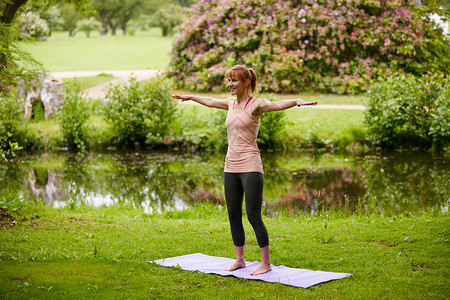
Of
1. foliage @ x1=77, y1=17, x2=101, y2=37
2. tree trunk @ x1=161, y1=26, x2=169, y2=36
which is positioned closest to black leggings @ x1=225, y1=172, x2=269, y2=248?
foliage @ x1=77, y1=17, x2=101, y2=37

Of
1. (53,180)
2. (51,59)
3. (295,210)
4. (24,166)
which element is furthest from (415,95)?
(51,59)

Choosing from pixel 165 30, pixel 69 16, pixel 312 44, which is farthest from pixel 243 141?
pixel 165 30

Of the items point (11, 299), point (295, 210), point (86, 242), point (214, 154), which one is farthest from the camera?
point (214, 154)

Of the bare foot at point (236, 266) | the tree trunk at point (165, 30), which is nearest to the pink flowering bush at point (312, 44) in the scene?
the bare foot at point (236, 266)

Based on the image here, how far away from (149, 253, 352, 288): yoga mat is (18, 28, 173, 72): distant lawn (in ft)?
82.6

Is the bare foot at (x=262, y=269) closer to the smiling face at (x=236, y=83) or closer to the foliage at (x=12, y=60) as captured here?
the smiling face at (x=236, y=83)

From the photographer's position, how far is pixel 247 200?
226 inches

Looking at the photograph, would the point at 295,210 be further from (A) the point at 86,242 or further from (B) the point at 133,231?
(A) the point at 86,242

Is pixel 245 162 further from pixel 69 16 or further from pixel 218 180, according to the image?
pixel 69 16

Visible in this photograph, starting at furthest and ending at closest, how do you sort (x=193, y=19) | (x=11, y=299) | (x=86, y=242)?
1. (x=193, y=19)
2. (x=86, y=242)
3. (x=11, y=299)

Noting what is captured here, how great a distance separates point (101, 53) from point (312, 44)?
21821 millimetres

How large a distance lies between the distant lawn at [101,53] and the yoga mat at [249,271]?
82.6 feet

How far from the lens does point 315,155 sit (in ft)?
51.2

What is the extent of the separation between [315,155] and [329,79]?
6.64 m
